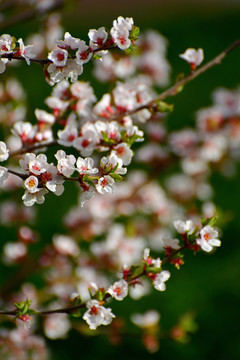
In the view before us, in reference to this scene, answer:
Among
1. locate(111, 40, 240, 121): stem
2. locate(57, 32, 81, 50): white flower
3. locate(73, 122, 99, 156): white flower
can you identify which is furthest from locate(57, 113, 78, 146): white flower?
locate(57, 32, 81, 50): white flower

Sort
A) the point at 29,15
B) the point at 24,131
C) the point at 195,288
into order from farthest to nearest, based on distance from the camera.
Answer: the point at 195,288 → the point at 29,15 → the point at 24,131

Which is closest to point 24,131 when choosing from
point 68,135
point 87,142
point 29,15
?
point 68,135

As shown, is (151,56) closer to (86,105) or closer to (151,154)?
(151,154)

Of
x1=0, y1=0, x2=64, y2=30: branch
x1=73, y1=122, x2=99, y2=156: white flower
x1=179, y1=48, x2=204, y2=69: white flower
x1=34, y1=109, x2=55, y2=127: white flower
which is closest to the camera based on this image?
x1=73, y1=122, x2=99, y2=156: white flower

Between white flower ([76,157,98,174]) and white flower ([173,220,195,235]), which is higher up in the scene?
white flower ([76,157,98,174])

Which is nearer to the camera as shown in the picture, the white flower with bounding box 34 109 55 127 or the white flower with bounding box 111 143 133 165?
the white flower with bounding box 111 143 133 165

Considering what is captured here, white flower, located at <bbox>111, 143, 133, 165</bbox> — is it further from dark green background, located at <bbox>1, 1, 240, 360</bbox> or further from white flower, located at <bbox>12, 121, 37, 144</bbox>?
dark green background, located at <bbox>1, 1, 240, 360</bbox>

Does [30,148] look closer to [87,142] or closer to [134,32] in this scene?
[87,142]

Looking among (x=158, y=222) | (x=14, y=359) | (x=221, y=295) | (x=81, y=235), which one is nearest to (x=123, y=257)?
(x=81, y=235)
